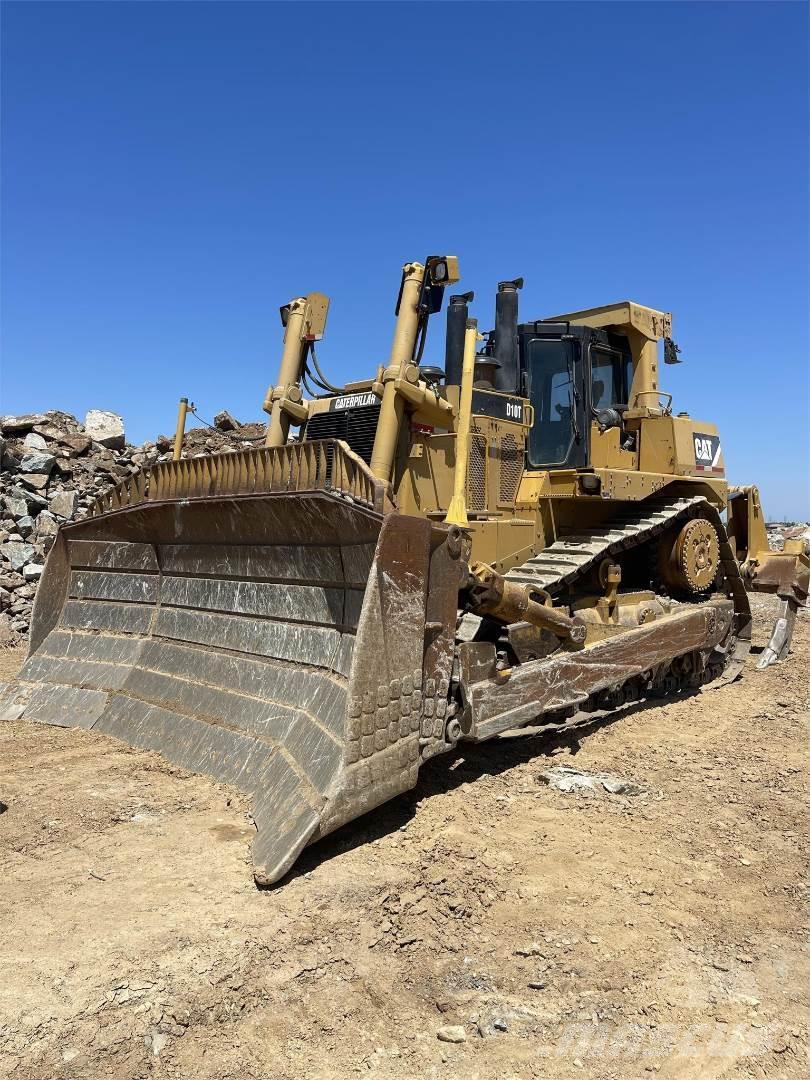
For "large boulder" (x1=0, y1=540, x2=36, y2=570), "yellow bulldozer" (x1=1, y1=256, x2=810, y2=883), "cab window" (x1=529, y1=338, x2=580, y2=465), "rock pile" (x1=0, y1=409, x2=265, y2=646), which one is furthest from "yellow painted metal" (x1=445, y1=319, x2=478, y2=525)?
"large boulder" (x1=0, y1=540, x2=36, y2=570)

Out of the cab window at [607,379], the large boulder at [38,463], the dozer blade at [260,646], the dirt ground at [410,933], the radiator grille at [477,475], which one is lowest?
the dirt ground at [410,933]

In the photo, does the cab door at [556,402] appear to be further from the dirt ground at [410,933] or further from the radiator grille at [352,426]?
the dirt ground at [410,933]

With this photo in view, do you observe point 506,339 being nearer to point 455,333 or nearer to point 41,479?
point 455,333

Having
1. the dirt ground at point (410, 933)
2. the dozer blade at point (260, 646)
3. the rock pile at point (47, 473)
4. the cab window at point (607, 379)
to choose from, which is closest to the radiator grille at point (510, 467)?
the cab window at point (607, 379)

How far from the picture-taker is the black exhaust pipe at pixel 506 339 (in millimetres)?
6840

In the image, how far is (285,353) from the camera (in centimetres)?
659

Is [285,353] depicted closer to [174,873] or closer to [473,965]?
[174,873]

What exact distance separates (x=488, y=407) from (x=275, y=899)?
4066 millimetres

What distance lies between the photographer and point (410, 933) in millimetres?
2996

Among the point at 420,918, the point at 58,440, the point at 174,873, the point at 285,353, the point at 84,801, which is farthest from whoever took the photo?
the point at 58,440

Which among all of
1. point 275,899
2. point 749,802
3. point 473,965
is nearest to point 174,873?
point 275,899

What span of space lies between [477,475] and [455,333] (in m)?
1.44

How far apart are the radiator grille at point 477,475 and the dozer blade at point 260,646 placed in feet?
5.73

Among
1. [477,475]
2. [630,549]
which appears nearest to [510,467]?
[477,475]
